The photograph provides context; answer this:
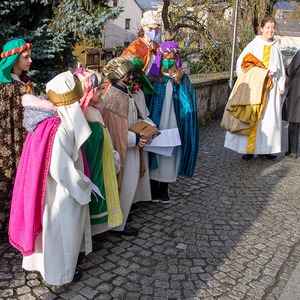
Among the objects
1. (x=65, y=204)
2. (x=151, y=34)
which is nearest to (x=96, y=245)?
(x=65, y=204)

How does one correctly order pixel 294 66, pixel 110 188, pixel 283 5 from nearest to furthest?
pixel 110 188, pixel 294 66, pixel 283 5

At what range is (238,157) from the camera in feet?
23.0

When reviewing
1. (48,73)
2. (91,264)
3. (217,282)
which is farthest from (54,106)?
(48,73)

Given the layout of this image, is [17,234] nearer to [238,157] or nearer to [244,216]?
[244,216]

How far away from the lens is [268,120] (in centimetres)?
665

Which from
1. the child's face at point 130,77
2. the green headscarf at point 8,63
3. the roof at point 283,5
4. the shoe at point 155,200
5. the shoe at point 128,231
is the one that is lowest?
the shoe at point 155,200

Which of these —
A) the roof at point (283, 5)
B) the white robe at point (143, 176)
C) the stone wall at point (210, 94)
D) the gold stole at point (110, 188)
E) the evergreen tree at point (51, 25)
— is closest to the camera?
the gold stole at point (110, 188)

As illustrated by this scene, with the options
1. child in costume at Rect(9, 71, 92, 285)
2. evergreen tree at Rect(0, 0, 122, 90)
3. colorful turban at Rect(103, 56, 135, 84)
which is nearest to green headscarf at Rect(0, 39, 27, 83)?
child in costume at Rect(9, 71, 92, 285)

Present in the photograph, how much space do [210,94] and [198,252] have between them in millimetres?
6299

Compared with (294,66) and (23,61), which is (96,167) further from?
(294,66)

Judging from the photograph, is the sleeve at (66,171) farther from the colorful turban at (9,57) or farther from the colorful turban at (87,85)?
the colorful turban at (9,57)

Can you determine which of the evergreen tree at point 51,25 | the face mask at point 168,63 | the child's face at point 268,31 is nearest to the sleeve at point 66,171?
the face mask at point 168,63

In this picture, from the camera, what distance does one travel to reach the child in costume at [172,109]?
14.4ft

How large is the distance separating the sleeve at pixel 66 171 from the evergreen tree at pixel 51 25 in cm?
365
